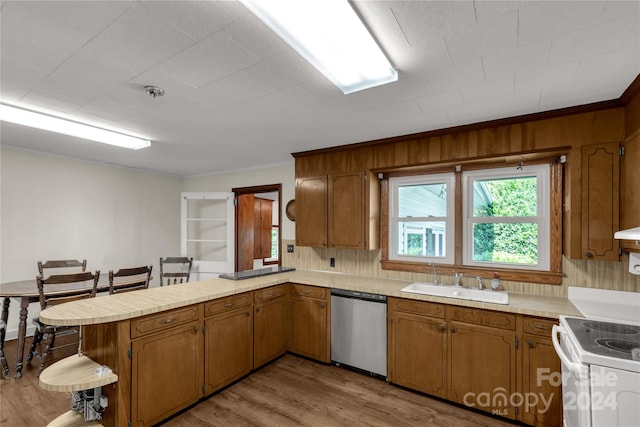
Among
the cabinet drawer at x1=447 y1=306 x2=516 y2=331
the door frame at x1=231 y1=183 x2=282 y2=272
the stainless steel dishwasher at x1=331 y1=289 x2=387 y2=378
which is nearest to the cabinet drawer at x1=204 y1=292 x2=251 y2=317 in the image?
the stainless steel dishwasher at x1=331 y1=289 x2=387 y2=378

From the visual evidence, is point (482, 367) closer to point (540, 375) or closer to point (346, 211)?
point (540, 375)

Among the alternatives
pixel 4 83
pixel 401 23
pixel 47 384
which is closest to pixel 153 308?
pixel 47 384

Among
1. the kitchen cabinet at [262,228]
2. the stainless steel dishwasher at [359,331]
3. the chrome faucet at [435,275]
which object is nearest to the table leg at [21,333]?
the stainless steel dishwasher at [359,331]

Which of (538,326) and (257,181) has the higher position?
(257,181)

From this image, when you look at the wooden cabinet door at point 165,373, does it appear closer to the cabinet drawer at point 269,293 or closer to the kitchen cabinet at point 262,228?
the cabinet drawer at point 269,293

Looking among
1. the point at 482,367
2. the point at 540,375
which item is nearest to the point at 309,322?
the point at 482,367

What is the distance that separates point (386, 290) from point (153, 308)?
1.93 meters

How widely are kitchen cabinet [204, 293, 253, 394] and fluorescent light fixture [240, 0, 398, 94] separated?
2.06 m

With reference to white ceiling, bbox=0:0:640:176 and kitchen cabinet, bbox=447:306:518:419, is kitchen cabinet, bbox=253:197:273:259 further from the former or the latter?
kitchen cabinet, bbox=447:306:518:419

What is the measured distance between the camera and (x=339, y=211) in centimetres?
352

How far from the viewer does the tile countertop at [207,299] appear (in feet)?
6.35

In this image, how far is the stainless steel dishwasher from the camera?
2.85 meters

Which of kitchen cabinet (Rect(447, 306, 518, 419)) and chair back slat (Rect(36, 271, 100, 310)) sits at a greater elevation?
chair back slat (Rect(36, 271, 100, 310))

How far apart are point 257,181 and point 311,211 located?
4.70 feet
